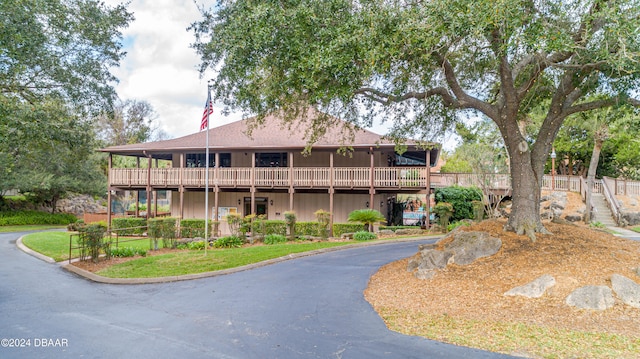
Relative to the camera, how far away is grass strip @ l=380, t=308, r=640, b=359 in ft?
16.8

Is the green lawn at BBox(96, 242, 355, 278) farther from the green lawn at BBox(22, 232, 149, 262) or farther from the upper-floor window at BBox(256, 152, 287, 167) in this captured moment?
the upper-floor window at BBox(256, 152, 287, 167)

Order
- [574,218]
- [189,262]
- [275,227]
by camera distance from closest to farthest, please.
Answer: [189,262], [275,227], [574,218]

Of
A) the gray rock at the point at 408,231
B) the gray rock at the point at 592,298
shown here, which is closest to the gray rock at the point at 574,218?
the gray rock at the point at 408,231

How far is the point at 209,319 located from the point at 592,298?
702cm

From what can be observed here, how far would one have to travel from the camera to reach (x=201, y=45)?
451 inches

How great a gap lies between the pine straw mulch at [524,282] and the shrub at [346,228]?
27.4 ft

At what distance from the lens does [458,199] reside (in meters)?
22.2

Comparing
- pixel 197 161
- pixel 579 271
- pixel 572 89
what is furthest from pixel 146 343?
pixel 197 161

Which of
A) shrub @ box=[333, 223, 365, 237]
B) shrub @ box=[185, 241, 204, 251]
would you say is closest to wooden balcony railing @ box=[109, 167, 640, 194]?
shrub @ box=[333, 223, 365, 237]

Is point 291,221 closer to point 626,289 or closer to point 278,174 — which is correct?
point 278,174

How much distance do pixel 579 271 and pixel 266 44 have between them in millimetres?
8334

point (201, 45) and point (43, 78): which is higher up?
point (201, 45)

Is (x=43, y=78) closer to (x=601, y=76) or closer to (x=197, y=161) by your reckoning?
(x=197, y=161)

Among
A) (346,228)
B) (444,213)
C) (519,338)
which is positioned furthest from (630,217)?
(519,338)
